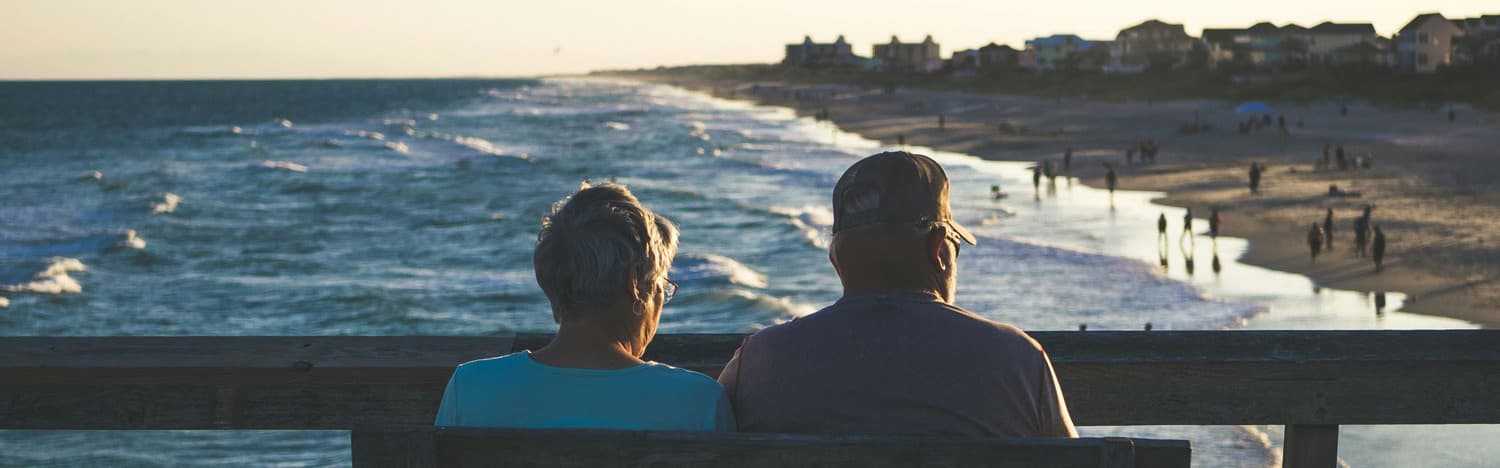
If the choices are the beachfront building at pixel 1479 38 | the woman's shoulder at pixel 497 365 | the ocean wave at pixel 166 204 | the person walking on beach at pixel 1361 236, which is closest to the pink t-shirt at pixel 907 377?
the woman's shoulder at pixel 497 365

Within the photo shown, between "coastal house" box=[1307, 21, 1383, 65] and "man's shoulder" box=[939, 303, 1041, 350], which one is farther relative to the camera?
"coastal house" box=[1307, 21, 1383, 65]

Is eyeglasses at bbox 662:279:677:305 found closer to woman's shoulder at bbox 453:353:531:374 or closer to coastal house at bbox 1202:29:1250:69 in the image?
woman's shoulder at bbox 453:353:531:374

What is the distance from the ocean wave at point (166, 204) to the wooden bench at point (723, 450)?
40848 millimetres

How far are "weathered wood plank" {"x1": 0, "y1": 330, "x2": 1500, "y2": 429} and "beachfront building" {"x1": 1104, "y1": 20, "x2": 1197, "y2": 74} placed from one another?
141606 mm

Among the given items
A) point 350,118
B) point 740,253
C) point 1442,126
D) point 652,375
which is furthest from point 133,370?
point 350,118

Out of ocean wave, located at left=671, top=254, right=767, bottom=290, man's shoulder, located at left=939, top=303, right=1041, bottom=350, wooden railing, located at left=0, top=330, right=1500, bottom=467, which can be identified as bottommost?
ocean wave, located at left=671, top=254, right=767, bottom=290

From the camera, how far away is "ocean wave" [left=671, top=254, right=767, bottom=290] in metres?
23.2

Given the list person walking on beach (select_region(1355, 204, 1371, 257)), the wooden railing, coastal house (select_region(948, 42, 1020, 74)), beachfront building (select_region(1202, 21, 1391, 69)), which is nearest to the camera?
the wooden railing

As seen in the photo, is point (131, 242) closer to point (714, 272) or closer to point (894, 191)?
point (714, 272)

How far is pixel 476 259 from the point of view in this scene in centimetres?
2806

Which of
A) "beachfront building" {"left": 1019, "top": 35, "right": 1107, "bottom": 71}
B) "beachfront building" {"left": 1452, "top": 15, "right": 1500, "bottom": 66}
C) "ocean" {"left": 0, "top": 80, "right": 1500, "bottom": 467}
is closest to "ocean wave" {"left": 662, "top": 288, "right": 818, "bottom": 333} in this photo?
"ocean" {"left": 0, "top": 80, "right": 1500, "bottom": 467}

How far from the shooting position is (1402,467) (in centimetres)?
1035

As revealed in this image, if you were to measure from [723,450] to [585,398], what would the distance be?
1.30 ft

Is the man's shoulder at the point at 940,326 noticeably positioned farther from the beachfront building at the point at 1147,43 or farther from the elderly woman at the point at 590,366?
the beachfront building at the point at 1147,43
